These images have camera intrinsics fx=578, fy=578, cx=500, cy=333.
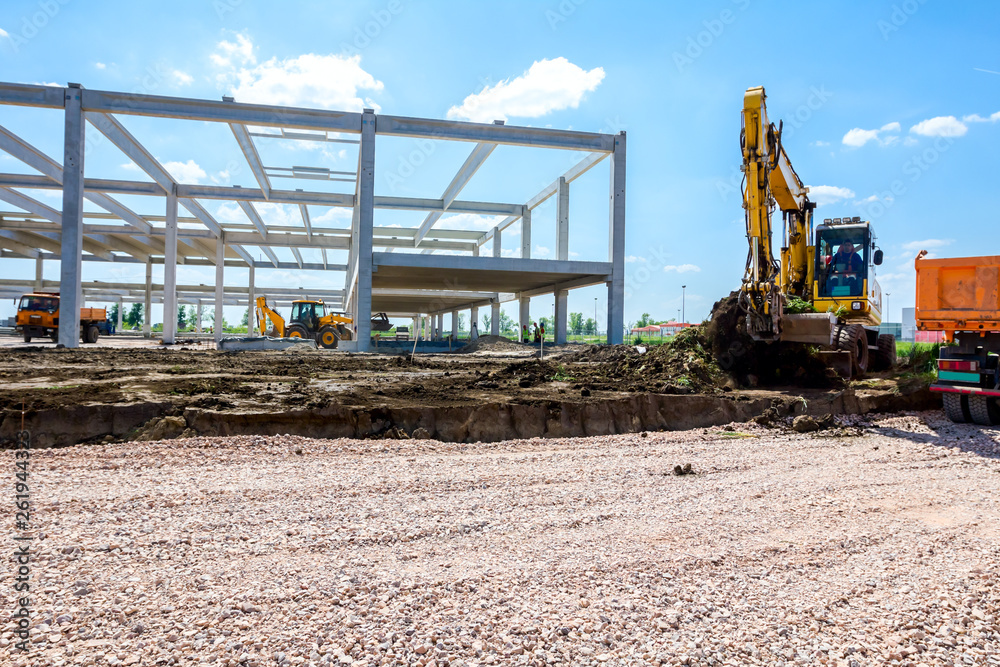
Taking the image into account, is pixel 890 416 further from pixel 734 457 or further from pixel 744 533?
pixel 744 533

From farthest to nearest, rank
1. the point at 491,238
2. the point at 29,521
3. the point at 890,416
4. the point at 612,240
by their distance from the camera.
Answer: the point at 491,238 → the point at 612,240 → the point at 890,416 → the point at 29,521

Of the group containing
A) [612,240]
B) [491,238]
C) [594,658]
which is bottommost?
[594,658]

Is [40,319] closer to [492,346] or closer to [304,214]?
[304,214]

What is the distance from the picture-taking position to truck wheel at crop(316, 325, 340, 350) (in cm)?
2536

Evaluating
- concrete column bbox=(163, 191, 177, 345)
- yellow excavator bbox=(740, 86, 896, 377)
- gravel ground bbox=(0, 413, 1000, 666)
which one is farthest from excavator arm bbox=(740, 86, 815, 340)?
concrete column bbox=(163, 191, 177, 345)

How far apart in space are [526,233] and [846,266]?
63.9 feet

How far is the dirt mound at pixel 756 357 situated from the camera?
36.9 ft

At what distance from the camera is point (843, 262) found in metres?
12.9

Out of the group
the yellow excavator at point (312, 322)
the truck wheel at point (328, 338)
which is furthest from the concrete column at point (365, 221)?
the yellow excavator at point (312, 322)

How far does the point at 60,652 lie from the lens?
232 cm

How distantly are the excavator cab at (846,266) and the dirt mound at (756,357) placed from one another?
2.02m

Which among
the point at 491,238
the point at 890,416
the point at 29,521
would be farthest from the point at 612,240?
the point at 29,521

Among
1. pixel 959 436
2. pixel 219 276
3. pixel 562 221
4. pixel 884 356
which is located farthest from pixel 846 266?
pixel 219 276

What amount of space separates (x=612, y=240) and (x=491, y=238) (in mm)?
16092
